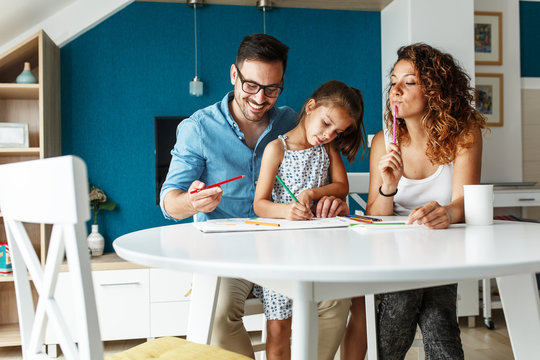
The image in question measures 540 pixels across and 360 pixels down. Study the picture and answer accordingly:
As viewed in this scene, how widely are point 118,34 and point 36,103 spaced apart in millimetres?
759

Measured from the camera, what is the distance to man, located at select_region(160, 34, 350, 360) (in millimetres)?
1686

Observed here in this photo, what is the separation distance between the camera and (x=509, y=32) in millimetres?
3738

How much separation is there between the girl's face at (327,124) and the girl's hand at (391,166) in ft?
1.06

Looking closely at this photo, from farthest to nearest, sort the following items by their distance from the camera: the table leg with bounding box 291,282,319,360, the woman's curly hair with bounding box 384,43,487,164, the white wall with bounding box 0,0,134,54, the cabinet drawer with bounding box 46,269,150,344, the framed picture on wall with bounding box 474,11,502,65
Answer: the framed picture on wall with bounding box 474,11,502,65
the white wall with bounding box 0,0,134,54
the cabinet drawer with bounding box 46,269,150,344
the woman's curly hair with bounding box 384,43,487,164
the table leg with bounding box 291,282,319,360

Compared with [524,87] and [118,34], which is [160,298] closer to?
[118,34]

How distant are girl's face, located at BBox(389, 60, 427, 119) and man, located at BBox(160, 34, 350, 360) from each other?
421 millimetres

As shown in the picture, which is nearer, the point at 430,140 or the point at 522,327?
the point at 522,327

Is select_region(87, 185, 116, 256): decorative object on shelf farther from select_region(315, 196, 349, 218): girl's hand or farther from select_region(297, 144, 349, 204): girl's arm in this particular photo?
select_region(315, 196, 349, 218): girl's hand

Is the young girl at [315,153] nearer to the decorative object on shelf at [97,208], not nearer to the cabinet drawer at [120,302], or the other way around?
the cabinet drawer at [120,302]

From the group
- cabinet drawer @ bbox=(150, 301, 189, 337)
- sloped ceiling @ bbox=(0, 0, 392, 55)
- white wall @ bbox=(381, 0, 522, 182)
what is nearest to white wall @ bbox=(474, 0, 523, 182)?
white wall @ bbox=(381, 0, 522, 182)

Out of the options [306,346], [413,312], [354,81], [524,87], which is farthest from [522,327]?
[524,87]

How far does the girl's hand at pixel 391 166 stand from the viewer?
4.67ft

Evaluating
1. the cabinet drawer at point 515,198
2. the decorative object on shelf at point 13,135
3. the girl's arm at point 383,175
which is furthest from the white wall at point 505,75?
the decorative object on shelf at point 13,135

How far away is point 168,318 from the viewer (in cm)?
301
